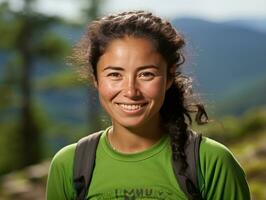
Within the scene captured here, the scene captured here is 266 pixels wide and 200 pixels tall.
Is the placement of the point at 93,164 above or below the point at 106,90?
below

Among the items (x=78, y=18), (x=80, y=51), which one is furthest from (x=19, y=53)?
(x=80, y=51)

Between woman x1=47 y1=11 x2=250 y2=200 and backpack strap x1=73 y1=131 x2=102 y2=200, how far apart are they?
0.06 ft

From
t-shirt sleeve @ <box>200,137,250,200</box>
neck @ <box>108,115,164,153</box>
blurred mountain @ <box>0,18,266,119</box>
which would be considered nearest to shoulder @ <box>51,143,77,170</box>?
neck @ <box>108,115,164,153</box>

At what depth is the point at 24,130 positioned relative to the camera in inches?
1027

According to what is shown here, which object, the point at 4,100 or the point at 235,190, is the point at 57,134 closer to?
the point at 4,100

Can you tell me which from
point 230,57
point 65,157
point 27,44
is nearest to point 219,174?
point 65,157

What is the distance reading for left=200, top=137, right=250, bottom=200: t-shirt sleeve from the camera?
1.99m

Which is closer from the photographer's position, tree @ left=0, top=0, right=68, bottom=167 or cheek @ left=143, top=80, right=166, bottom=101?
cheek @ left=143, top=80, right=166, bottom=101

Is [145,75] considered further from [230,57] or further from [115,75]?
[230,57]

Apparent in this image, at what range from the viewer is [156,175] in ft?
6.66

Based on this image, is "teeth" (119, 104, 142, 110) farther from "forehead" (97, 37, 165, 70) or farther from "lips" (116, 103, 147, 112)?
"forehead" (97, 37, 165, 70)

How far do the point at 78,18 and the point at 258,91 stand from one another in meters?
88.1

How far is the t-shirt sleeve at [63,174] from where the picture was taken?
2.14m

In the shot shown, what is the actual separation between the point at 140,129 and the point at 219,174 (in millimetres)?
322
